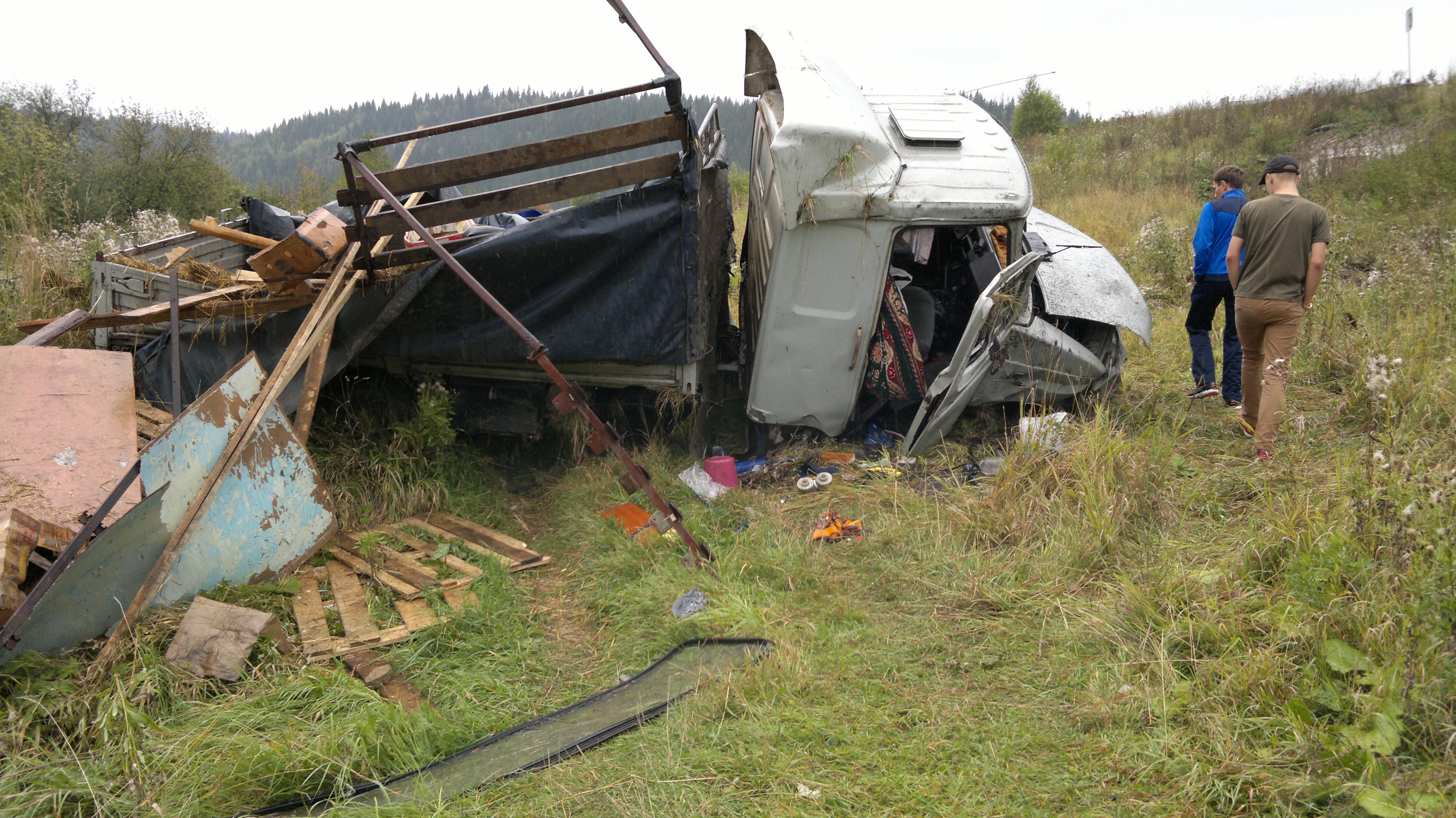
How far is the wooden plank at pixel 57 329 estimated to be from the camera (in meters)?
4.06

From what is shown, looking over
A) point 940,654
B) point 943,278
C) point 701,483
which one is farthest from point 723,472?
point 943,278

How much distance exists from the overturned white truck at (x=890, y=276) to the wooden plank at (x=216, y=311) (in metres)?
2.65

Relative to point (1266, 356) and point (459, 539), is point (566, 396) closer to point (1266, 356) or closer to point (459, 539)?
point (459, 539)

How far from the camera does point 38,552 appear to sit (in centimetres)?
316

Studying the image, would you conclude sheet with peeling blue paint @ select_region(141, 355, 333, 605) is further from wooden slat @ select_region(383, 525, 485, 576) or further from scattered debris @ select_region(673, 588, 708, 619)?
scattered debris @ select_region(673, 588, 708, 619)

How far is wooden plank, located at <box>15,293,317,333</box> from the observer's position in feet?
13.9

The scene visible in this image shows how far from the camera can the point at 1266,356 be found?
4.55 m

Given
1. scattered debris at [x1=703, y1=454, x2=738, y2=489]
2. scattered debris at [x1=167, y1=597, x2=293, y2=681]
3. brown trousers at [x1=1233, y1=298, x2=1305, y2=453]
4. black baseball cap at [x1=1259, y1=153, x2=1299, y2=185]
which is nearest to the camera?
scattered debris at [x1=167, y1=597, x2=293, y2=681]

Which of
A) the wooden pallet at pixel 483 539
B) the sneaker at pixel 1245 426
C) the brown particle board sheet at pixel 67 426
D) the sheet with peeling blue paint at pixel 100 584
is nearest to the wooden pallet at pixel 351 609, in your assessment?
Answer: the wooden pallet at pixel 483 539

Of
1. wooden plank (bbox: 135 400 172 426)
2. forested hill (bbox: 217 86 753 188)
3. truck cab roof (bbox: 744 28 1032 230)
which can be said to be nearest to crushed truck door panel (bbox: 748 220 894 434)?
truck cab roof (bbox: 744 28 1032 230)

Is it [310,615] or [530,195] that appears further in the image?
[530,195]

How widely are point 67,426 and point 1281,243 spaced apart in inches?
248

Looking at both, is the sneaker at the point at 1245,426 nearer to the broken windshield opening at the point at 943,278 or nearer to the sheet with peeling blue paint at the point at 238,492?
the broken windshield opening at the point at 943,278

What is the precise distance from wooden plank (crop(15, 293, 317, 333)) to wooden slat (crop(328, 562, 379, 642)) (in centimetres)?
150
